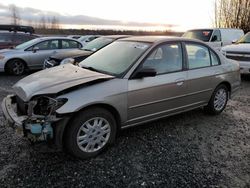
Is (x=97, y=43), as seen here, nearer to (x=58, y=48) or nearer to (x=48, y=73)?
(x=58, y=48)

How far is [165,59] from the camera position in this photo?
14.9 feet

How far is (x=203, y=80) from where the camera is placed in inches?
198

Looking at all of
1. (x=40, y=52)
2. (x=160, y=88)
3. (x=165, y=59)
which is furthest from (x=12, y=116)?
(x=40, y=52)

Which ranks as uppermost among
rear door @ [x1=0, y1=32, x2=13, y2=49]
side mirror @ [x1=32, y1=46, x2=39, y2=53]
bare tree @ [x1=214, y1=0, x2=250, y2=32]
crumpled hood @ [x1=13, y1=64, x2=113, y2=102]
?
bare tree @ [x1=214, y1=0, x2=250, y2=32]

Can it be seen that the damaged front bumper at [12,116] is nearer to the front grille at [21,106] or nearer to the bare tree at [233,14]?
the front grille at [21,106]

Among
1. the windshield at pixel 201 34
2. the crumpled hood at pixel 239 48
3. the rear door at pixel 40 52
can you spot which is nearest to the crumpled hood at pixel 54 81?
the rear door at pixel 40 52

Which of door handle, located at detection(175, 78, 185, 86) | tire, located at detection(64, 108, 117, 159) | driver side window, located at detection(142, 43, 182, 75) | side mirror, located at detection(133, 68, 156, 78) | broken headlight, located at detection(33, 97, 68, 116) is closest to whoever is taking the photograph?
broken headlight, located at detection(33, 97, 68, 116)

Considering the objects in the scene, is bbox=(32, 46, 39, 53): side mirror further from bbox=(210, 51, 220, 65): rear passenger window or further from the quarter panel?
the quarter panel

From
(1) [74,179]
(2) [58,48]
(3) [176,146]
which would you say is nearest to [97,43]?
(2) [58,48]

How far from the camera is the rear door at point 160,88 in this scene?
4098 mm

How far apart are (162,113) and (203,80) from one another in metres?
1.13

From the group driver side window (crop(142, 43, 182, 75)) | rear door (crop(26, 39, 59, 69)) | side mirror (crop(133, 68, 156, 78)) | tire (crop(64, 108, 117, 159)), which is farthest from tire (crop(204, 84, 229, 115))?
rear door (crop(26, 39, 59, 69))

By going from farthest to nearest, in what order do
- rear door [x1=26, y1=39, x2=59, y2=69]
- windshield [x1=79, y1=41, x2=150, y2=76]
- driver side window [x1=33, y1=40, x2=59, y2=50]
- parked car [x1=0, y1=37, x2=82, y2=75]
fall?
driver side window [x1=33, y1=40, x2=59, y2=50] < rear door [x1=26, y1=39, x2=59, y2=69] < parked car [x1=0, y1=37, x2=82, y2=75] < windshield [x1=79, y1=41, x2=150, y2=76]

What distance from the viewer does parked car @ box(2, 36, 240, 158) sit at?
3.47 metres
